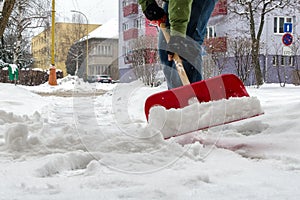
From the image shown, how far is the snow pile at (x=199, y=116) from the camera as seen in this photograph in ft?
6.98

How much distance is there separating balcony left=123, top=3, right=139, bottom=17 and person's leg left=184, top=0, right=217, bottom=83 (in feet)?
69.7

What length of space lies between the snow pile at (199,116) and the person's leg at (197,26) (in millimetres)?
962

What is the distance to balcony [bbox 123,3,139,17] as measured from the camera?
24163 mm

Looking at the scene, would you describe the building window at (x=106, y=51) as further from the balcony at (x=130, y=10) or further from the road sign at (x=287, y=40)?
the balcony at (x=130, y=10)

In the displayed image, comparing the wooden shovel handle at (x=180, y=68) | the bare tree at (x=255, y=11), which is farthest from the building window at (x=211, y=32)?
the wooden shovel handle at (x=180, y=68)

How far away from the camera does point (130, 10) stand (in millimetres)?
25281

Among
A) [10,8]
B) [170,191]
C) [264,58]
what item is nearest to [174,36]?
[170,191]

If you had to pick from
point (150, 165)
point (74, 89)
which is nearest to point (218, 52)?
point (74, 89)

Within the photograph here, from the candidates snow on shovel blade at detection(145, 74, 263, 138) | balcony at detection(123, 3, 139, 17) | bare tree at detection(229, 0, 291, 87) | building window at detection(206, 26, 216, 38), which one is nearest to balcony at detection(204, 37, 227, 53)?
bare tree at detection(229, 0, 291, 87)

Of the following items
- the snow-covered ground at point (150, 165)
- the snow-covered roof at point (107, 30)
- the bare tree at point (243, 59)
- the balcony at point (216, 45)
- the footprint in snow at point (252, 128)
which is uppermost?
the snow-covered roof at point (107, 30)

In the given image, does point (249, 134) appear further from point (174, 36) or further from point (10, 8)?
point (10, 8)

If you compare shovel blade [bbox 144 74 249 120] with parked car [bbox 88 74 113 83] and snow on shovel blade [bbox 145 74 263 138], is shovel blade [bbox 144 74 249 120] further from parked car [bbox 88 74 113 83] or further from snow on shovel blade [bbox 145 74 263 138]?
parked car [bbox 88 74 113 83]

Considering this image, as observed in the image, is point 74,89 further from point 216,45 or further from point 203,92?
point 203,92

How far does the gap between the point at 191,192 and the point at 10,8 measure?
5.04m
